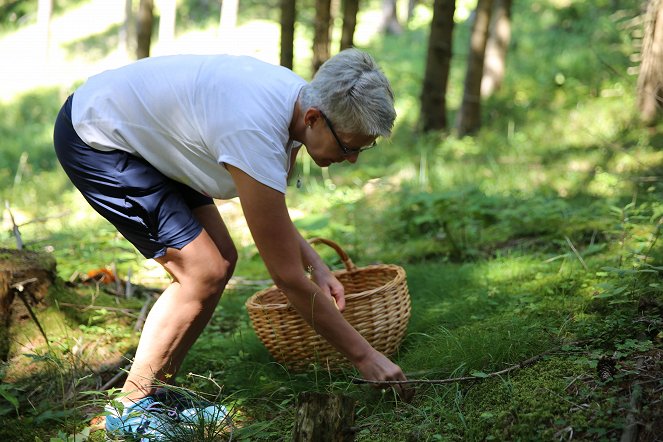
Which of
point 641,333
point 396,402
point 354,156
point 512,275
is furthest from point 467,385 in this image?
point 512,275

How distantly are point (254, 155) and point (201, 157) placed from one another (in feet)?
1.17

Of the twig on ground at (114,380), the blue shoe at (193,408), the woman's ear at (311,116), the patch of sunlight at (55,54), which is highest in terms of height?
the woman's ear at (311,116)

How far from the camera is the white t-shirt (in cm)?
222

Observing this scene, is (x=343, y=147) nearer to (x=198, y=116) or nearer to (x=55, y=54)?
(x=198, y=116)

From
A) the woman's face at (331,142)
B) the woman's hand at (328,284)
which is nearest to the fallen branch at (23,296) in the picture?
the woman's hand at (328,284)

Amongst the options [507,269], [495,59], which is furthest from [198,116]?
[495,59]

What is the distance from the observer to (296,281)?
2428mm

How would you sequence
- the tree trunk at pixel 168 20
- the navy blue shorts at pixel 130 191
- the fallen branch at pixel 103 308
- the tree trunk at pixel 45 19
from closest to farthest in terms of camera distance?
the navy blue shorts at pixel 130 191 → the fallen branch at pixel 103 308 → the tree trunk at pixel 168 20 → the tree trunk at pixel 45 19

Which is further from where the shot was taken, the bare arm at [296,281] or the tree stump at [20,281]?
the tree stump at [20,281]

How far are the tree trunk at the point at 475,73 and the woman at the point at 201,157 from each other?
657cm

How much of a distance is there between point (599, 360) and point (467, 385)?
49 centimetres

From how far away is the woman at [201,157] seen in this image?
2264 millimetres

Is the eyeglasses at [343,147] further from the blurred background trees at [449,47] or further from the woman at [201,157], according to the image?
the blurred background trees at [449,47]

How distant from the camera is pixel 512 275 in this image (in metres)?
3.74
